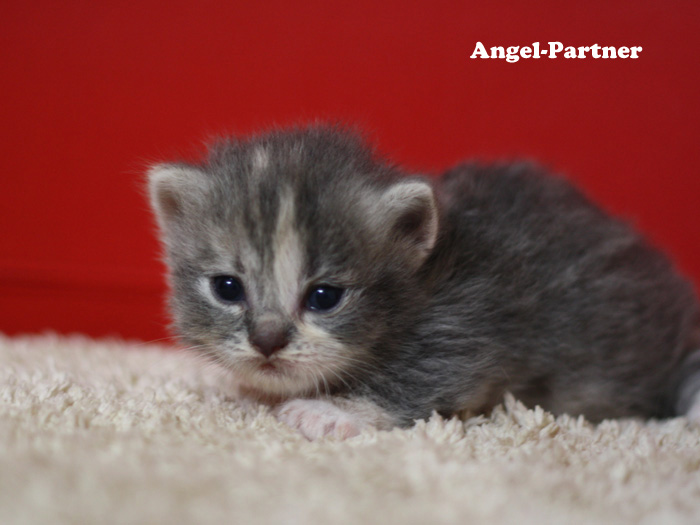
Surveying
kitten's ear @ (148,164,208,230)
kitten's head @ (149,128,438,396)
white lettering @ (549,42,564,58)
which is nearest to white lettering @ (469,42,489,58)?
white lettering @ (549,42,564,58)

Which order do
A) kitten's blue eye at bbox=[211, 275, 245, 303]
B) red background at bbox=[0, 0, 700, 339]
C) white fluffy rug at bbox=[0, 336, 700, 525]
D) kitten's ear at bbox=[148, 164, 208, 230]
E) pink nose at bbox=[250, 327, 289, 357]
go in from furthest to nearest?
red background at bbox=[0, 0, 700, 339] < kitten's ear at bbox=[148, 164, 208, 230] < kitten's blue eye at bbox=[211, 275, 245, 303] < pink nose at bbox=[250, 327, 289, 357] < white fluffy rug at bbox=[0, 336, 700, 525]

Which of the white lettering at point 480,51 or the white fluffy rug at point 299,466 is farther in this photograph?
the white lettering at point 480,51

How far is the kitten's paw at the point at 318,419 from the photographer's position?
1.38 m

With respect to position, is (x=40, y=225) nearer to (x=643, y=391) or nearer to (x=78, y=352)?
(x=78, y=352)

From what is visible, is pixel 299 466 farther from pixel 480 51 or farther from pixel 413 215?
pixel 480 51

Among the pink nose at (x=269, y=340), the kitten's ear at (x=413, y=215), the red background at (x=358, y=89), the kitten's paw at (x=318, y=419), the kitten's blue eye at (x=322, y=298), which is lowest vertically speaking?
the kitten's paw at (x=318, y=419)

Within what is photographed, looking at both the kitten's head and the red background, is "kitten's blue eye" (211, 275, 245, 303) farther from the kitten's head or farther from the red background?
the red background

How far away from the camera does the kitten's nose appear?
134 centimetres

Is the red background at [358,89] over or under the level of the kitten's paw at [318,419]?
over

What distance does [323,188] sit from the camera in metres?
1.45

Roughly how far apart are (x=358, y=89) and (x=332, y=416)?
5.33 ft

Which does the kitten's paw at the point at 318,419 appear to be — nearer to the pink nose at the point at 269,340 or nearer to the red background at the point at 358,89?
the pink nose at the point at 269,340

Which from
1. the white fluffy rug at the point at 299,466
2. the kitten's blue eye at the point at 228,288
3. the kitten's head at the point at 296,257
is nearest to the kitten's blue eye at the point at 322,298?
the kitten's head at the point at 296,257

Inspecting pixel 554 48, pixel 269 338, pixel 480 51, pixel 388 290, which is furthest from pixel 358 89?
pixel 269 338
